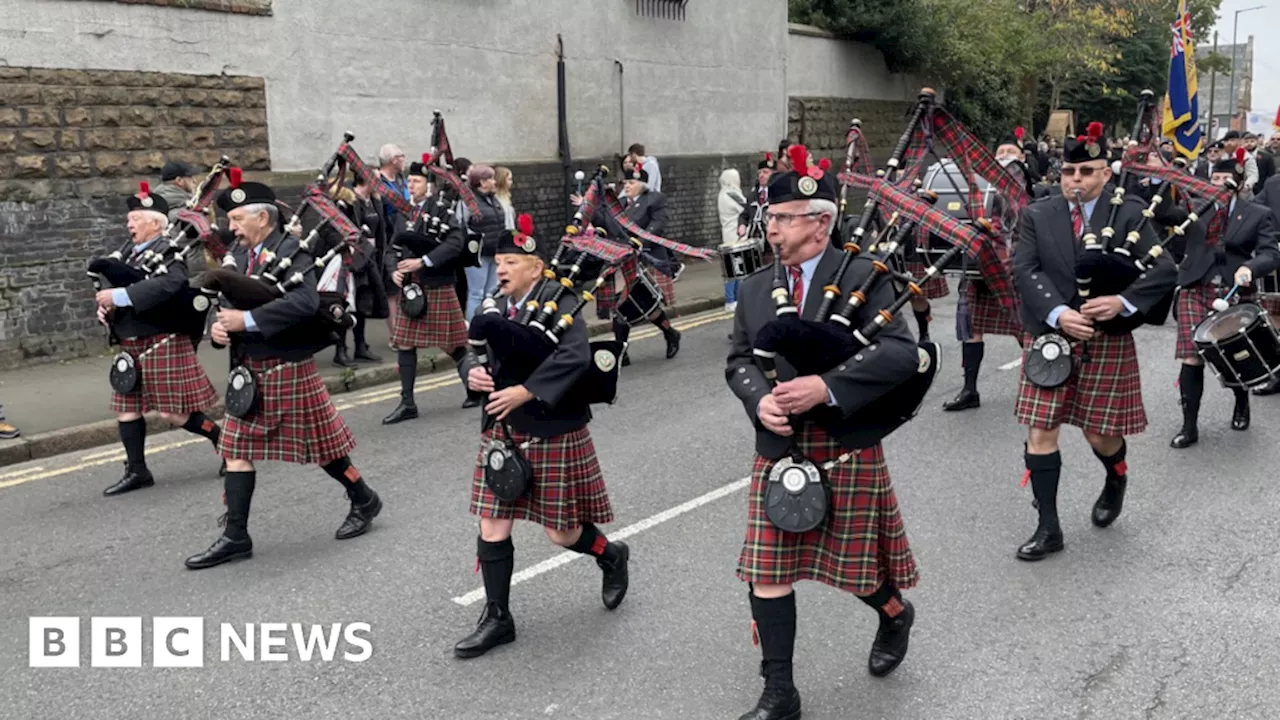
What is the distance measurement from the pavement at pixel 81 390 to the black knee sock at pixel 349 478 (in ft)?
10.0

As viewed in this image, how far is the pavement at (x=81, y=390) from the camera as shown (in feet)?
25.7

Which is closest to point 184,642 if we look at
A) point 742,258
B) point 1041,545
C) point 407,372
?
point 1041,545

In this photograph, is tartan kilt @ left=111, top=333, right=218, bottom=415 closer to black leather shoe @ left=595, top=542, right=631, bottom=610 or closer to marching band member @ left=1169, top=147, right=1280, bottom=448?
black leather shoe @ left=595, top=542, right=631, bottom=610

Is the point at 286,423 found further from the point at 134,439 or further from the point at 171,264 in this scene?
the point at 134,439

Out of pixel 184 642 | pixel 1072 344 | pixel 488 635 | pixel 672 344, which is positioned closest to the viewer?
pixel 488 635

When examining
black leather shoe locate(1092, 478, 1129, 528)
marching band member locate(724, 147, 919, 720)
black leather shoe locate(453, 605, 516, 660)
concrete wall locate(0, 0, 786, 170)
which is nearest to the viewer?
marching band member locate(724, 147, 919, 720)

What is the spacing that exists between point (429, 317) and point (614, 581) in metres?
4.25

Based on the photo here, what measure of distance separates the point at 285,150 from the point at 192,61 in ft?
4.50

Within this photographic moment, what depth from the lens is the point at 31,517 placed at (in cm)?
630

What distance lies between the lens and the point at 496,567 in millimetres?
4438

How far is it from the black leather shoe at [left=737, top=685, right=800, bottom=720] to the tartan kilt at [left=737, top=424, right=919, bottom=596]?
0.37 m

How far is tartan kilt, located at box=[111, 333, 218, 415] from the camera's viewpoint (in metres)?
6.51

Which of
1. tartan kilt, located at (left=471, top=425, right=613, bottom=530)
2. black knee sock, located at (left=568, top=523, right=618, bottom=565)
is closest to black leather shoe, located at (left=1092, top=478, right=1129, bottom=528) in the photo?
black knee sock, located at (left=568, top=523, right=618, bottom=565)

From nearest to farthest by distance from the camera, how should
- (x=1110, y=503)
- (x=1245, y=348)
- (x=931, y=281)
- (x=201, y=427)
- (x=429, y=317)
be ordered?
(x=1110, y=503) < (x=1245, y=348) < (x=201, y=427) < (x=429, y=317) < (x=931, y=281)
